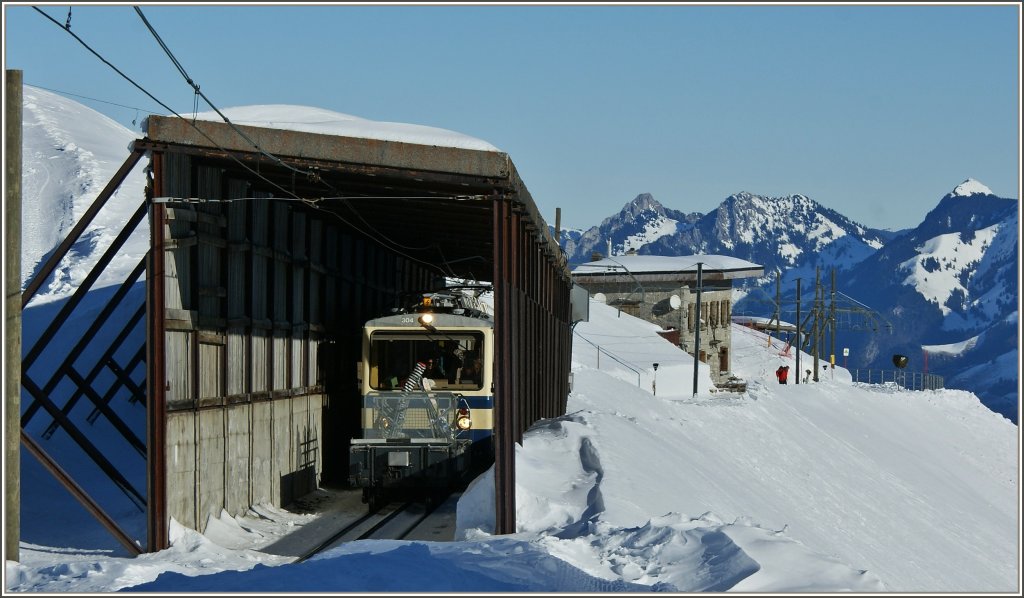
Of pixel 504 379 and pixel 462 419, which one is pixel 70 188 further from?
pixel 504 379

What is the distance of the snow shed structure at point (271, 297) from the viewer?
15.6 metres

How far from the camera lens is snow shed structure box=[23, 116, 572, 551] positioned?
613 inches

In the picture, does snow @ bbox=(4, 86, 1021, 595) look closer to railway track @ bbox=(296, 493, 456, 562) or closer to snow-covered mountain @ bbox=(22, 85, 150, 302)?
snow-covered mountain @ bbox=(22, 85, 150, 302)

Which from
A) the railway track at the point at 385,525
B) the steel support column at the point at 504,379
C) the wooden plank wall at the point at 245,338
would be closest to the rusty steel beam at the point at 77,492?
the wooden plank wall at the point at 245,338

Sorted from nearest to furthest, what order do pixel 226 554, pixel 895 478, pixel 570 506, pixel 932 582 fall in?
pixel 226 554 < pixel 570 506 < pixel 932 582 < pixel 895 478

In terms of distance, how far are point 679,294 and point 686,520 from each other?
54.5 meters

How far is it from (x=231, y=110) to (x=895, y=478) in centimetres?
2742

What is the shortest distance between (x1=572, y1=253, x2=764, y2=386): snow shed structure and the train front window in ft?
150

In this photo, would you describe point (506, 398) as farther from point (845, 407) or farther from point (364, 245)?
point (845, 407)

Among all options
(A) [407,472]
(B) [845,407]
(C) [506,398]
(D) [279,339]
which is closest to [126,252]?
(D) [279,339]

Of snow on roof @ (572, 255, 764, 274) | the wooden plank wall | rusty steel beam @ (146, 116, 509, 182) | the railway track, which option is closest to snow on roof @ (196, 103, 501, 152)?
rusty steel beam @ (146, 116, 509, 182)

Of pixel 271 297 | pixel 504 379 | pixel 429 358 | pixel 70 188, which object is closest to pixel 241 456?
pixel 271 297

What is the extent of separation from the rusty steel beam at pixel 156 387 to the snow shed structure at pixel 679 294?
52.1 meters

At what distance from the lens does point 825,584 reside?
36.3 ft
